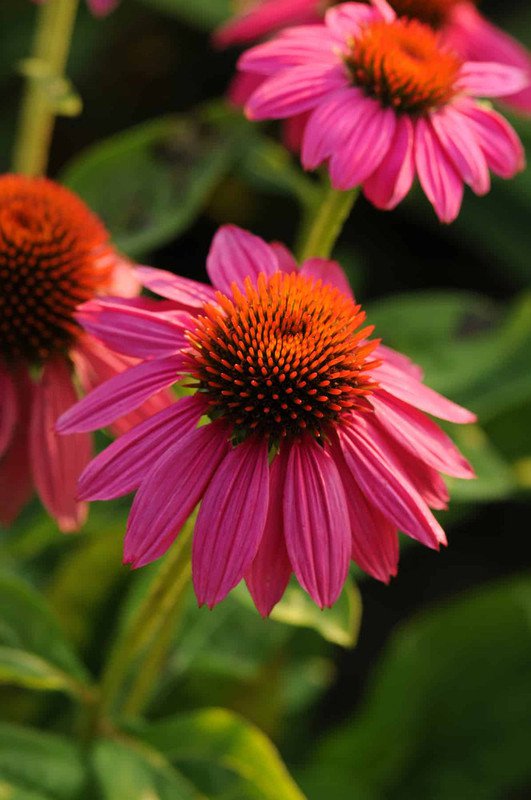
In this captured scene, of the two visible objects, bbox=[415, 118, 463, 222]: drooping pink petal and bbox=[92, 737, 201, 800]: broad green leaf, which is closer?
bbox=[415, 118, 463, 222]: drooping pink petal

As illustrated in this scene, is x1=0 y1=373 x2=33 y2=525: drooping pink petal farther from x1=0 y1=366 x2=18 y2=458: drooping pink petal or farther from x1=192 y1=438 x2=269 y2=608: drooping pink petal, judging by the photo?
x1=192 y1=438 x2=269 y2=608: drooping pink petal

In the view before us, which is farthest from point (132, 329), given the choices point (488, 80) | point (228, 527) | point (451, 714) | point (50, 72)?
point (451, 714)

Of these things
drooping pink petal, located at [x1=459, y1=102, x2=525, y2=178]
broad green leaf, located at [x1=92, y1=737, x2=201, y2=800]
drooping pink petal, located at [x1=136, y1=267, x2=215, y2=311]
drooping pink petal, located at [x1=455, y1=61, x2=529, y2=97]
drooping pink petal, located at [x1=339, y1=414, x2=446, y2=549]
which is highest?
drooping pink petal, located at [x1=455, y1=61, x2=529, y2=97]

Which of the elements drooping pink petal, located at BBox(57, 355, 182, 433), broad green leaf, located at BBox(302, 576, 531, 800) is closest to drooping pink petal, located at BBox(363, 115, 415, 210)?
drooping pink petal, located at BBox(57, 355, 182, 433)

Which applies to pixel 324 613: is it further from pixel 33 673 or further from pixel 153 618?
pixel 33 673

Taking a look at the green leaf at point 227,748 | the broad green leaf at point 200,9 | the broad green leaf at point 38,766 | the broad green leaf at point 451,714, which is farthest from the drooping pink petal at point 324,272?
the broad green leaf at point 200,9
